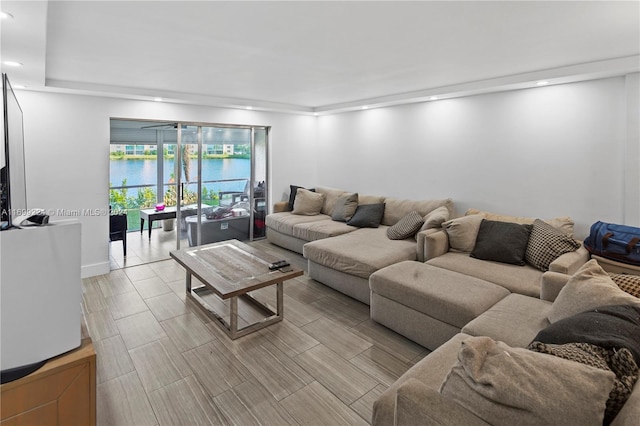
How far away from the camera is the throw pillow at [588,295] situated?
1.69m

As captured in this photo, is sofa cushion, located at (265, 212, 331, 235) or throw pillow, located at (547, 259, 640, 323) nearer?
throw pillow, located at (547, 259, 640, 323)

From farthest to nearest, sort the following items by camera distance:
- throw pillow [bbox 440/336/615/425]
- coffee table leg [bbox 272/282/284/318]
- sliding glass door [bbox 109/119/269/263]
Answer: sliding glass door [bbox 109/119/269/263] → coffee table leg [bbox 272/282/284/318] → throw pillow [bbox 440/336/615/425]

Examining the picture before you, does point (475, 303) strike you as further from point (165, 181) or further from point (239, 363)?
point (165, 181)

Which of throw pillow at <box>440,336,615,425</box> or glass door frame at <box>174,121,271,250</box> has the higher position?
glass door frame at <box>174,121,271,250</box>

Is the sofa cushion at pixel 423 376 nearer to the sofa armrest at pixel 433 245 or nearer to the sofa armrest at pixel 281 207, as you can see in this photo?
the sofa armrest at pixel 433 245

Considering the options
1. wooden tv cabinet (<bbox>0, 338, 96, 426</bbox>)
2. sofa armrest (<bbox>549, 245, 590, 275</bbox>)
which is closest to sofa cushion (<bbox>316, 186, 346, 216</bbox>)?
sofa armrest (<bbox>549, 245, 590, 275</bbox>)

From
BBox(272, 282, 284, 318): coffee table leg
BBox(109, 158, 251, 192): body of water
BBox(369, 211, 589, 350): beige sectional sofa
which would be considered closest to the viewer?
BBox(369, 211, 589, 350): beige sectional sofa

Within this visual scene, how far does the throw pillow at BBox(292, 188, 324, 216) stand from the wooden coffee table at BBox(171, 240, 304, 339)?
205 cm

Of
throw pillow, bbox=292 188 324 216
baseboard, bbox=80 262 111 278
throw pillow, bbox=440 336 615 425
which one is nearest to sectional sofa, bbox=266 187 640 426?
throw pillow, bbox=440 336 615 425

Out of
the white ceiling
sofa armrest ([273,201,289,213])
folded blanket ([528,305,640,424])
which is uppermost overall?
the white ceiling

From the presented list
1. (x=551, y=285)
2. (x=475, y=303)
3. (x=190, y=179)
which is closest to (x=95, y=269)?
(x=190, y=179)

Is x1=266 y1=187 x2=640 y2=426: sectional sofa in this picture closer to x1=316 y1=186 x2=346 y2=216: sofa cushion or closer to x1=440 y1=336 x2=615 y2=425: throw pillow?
x1=440 y1=336 x2=615 y2=425: throw pillow

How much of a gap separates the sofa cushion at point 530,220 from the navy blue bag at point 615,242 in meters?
0.22

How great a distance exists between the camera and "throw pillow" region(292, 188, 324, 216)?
5.95 m
